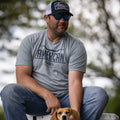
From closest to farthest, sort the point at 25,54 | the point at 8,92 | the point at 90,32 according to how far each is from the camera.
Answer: the point at 8,92, the point at 25,54, the point at 90,32

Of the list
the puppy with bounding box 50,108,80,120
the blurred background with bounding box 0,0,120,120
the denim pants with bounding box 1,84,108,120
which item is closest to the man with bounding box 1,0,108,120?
the denim pants with bounding box 1,84,108,120

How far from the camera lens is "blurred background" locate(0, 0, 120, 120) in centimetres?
718

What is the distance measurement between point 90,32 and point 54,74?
5255mm

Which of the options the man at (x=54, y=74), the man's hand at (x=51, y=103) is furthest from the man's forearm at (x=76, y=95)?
the man's hand at (x=51, y=103)

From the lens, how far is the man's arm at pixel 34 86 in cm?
218

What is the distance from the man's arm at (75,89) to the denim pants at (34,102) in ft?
0.20

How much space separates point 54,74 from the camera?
239cm

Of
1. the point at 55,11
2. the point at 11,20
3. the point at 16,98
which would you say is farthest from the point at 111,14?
the point at 16,98

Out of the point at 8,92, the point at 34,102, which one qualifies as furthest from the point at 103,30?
the point at 8,92

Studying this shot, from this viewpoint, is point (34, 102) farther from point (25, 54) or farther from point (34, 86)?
point (25, 54)

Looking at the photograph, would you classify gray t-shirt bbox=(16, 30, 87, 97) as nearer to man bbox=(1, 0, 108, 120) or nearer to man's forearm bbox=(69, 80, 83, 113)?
man bbox=(1, 0, 108, 120)

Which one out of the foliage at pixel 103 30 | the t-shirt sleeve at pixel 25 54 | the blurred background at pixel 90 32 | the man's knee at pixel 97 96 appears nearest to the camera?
the man's knee at pixel 97 96

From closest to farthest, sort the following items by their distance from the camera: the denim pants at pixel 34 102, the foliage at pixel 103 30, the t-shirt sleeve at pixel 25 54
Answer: the denim pants at pixel 34 102 < the t-shirt sleeve at pixel 25 54 < the foliage at pixel 103 30

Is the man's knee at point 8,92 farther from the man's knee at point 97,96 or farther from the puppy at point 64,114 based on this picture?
the man's knee at point 97,96
